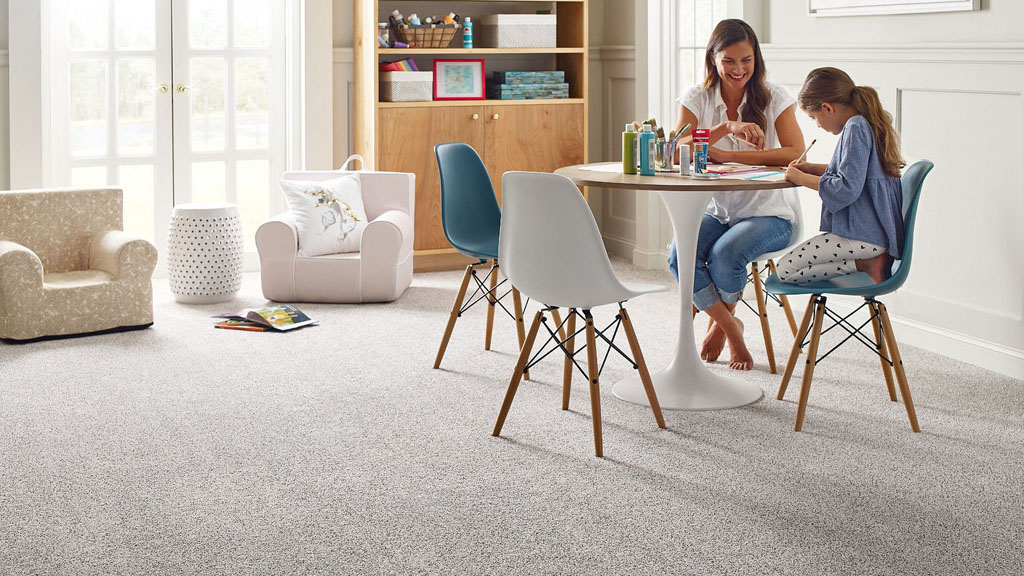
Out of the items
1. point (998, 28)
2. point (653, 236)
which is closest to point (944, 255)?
point (998, 28)

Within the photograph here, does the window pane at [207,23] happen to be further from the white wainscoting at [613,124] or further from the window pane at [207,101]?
the white wainscoting at [613,124]

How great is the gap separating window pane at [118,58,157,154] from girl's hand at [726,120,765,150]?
327cm

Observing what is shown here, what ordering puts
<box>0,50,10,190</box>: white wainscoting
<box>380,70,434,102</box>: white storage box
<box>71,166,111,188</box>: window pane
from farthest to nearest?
<box>380,70,434,102</box>: white storage box < <box>71,166,111,188</box>: window pane < <box>0,50,10,190</box>: white wainscoting

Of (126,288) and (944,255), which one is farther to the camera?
(126,288)

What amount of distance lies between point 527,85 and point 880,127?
307 cm

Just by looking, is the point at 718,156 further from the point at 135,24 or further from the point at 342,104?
the point at 135,24

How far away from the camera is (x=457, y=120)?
19.3ft

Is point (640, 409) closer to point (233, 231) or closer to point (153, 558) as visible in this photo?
point (153, 558)

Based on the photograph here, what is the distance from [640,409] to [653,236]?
2.64 meters

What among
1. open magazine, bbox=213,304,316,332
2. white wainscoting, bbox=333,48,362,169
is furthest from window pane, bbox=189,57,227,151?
open magazine, bbox=213,304,316,332

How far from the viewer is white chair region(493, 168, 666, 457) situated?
2961mm

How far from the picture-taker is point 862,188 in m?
3.19

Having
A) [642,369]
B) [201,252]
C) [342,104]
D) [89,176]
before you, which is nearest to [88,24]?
[89,176]

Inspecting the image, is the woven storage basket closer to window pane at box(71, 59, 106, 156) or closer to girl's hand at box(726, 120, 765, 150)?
window pane at box(71, 59, 106, 156)
